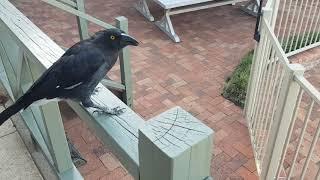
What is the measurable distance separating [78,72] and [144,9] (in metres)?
4.53

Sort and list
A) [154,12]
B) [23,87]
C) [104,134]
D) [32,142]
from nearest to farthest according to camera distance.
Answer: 1. [104,134]
2. [23,87]
3. [32,142]
4. [154,12]

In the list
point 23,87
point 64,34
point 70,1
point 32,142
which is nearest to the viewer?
point 23,87

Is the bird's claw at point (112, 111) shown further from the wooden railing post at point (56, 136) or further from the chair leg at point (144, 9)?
Result: the chair leg at point (144, 9)

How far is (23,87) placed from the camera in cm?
212

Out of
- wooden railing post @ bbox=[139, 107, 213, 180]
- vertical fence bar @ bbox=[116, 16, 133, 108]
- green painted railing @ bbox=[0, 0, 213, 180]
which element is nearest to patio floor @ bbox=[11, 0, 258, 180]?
vertical fence bar @ bbox=[116, 16, 133, 108]

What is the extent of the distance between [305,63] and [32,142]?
3.29 meters

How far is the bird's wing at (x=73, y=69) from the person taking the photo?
1.25 m

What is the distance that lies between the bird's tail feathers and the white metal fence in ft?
4.48

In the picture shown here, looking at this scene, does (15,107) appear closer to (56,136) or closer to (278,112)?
(56,136)

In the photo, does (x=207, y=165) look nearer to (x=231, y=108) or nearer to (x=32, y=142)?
(x=32, y=142)

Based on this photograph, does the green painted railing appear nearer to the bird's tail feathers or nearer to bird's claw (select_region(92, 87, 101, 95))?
bird's claw (select_region(92, 87, 101, 95))

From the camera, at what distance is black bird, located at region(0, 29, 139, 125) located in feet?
4.09

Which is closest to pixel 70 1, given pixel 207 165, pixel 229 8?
pixel 207 165

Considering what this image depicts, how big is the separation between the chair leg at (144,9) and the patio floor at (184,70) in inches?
3.5
